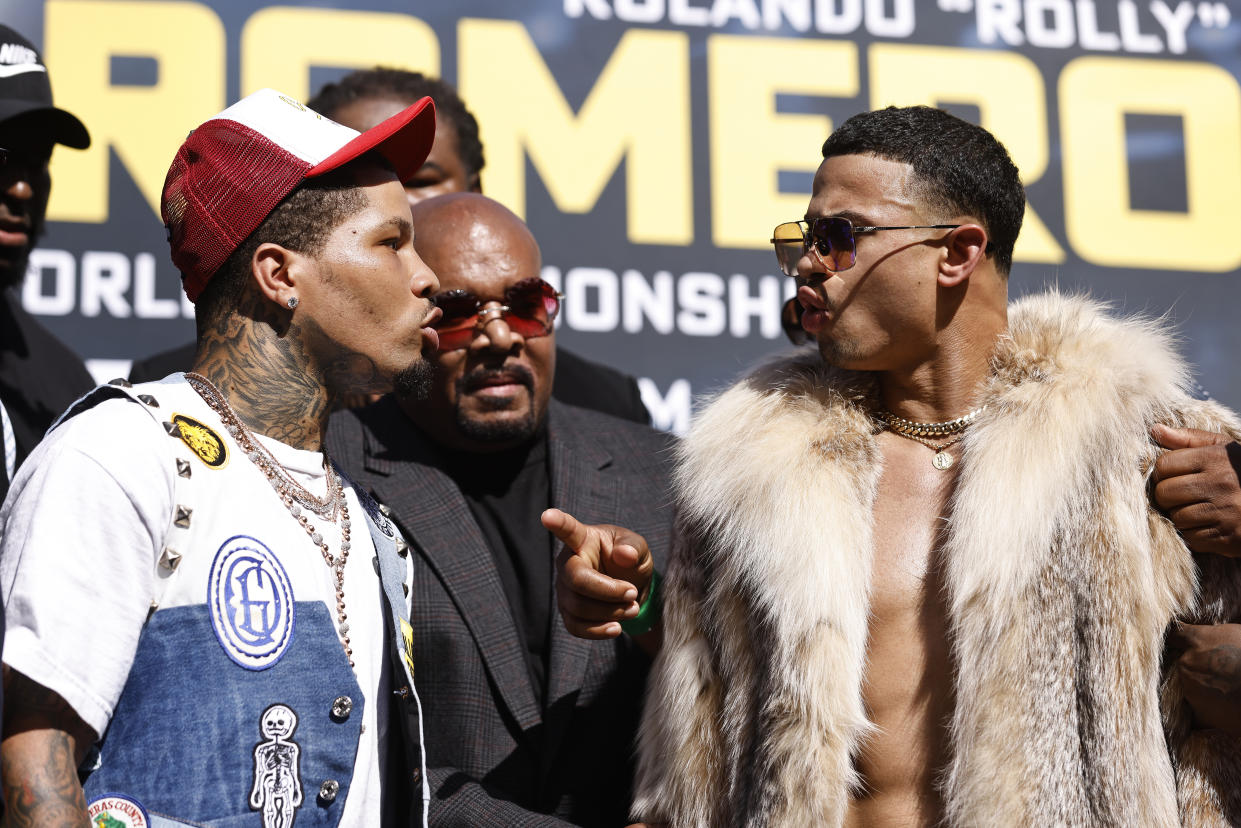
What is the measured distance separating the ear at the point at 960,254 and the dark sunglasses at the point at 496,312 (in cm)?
119

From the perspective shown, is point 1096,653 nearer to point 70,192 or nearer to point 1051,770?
point 1051,770

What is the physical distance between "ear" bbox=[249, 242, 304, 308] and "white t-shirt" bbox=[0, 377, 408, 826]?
1.29 ft

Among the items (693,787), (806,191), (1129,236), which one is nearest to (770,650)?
(693,787)

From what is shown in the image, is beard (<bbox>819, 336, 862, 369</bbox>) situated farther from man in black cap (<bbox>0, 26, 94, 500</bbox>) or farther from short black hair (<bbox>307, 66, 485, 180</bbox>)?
man in black cap (<bbox>0, 26, 94, 500</bbox>)

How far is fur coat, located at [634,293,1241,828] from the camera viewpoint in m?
2.43

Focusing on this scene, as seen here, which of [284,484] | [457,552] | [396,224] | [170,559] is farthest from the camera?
[457,552]

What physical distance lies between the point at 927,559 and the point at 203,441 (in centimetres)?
151

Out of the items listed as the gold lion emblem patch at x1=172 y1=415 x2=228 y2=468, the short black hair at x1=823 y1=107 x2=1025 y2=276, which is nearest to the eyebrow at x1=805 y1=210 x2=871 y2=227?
the short black hair at x1=823 y1=107 x2=1025 y2=276

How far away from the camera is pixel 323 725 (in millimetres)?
2193

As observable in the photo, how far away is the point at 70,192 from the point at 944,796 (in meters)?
3.91

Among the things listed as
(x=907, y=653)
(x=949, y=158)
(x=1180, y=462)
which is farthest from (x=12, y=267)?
(x=1180, y=462)

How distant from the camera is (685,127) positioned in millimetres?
5273

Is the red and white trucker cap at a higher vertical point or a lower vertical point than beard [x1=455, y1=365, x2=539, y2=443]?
higher

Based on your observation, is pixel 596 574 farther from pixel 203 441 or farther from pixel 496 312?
pixel 496 312
